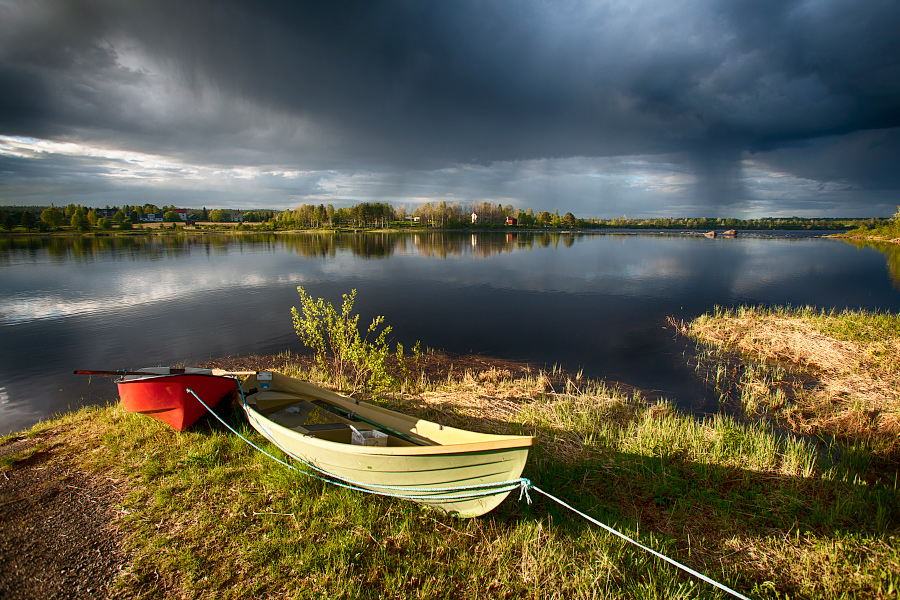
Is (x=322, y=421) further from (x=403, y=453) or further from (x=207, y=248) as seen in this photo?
(x=207, y=248)

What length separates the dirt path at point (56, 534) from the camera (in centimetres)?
408

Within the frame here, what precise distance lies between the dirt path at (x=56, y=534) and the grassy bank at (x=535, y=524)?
0.69ft

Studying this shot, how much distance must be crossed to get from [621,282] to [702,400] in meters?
25.8

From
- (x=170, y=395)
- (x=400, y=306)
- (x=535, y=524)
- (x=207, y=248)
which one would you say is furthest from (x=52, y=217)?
(x=535, y=524)

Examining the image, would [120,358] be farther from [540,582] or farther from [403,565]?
[540,582]

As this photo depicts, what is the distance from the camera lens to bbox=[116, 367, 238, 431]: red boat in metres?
6.67

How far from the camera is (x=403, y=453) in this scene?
460 cm

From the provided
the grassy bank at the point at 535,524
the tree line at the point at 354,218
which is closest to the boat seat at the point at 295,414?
the grassy bank at the point at 535,524

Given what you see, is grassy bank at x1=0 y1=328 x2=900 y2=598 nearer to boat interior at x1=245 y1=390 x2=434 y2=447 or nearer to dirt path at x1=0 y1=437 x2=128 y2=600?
dirt path at x1=0 y1=437 x2=128 y2=600

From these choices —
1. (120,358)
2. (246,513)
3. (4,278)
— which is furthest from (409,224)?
(246,513)

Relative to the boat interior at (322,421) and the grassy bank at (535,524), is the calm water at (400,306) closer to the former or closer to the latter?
the grassy bank at (535,524)

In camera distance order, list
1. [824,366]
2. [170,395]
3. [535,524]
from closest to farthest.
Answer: [535,524]
[170,395]
[824,366]

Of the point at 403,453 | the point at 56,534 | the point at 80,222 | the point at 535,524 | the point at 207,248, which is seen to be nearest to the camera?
the point at 403,453

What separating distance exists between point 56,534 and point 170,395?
2.34 meters
